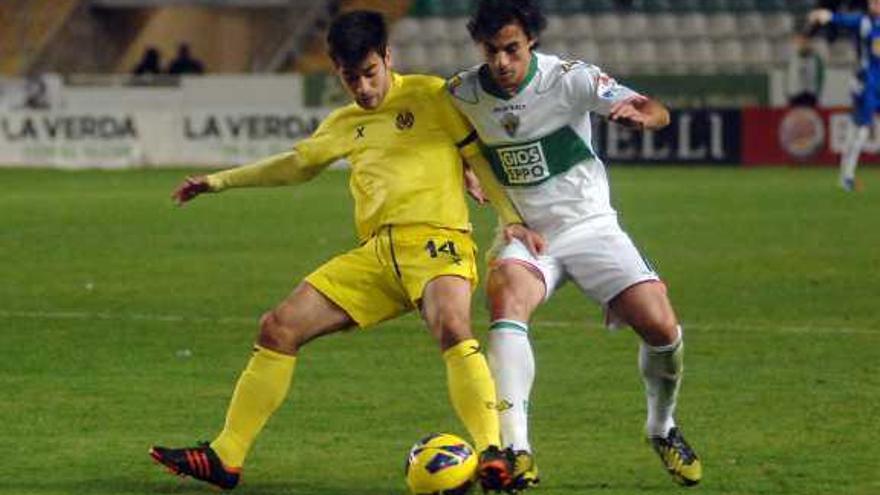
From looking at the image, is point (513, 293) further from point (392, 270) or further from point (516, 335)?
point (392, 270)

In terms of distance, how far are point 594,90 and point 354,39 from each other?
3.23 ft

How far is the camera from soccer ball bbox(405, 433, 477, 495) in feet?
26.9

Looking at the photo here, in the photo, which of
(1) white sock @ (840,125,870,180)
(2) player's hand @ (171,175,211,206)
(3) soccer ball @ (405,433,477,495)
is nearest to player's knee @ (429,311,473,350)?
(3) soccer ball @ (405,433,477,495)

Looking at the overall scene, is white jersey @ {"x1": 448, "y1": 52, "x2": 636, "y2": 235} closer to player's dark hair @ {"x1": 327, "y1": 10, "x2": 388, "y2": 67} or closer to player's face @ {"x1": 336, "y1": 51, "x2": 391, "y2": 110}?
player's face @ {"x1": 336, "y1": 51, "x2": 391, "y2": 110}

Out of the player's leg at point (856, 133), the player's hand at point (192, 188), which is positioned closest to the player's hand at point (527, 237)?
the player's hand at point (192, 188)

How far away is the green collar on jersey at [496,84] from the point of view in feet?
29.3

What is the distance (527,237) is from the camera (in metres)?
8.92

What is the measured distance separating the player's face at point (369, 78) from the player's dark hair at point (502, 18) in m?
0.36

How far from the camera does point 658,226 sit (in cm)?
2383

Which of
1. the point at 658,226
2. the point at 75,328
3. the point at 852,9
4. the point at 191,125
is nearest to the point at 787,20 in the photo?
the point at 852,9

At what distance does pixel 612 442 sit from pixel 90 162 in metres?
29.3

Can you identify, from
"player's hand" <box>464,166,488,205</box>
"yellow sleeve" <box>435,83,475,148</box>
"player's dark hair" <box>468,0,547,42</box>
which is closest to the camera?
"player's dark hair" <box>468,0,547,42</box>

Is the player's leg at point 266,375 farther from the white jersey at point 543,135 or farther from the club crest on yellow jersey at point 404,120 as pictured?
the white jersey at point 543,135

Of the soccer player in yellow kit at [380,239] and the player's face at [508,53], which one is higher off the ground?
the player's face at [508,53]
